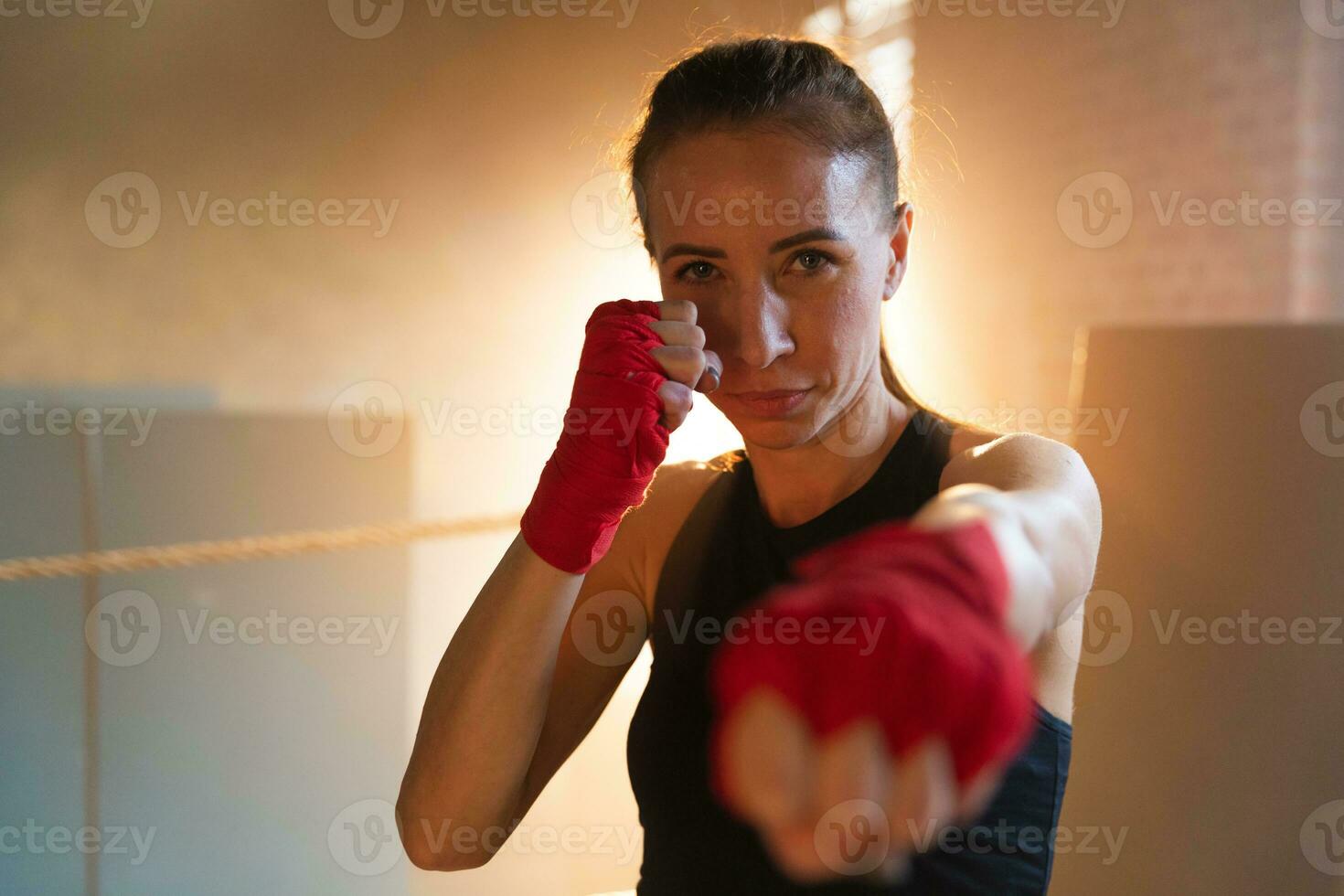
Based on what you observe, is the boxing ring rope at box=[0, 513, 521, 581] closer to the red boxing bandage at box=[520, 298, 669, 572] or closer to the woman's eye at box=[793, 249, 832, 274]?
the red boxing bandage at box=[520, 298, 669, 572]

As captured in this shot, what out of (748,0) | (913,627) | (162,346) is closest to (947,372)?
(748,0)

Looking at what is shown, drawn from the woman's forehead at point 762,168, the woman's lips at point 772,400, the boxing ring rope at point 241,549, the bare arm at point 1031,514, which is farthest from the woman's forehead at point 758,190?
the boxing ring rope at point 241,549

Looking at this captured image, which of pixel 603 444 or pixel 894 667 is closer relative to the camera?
pixel 894 667

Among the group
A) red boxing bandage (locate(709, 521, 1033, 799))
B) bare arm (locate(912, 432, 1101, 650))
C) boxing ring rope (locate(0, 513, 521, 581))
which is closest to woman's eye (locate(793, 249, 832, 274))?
bare arm (locate(912, 432, 1101, 650))

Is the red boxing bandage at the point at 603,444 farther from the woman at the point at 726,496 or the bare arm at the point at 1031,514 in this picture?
the bare arm at the point at 1031,514

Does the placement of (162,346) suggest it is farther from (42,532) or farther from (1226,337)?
(1226,337)

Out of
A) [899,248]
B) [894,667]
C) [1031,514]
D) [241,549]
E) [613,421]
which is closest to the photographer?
[894,667]

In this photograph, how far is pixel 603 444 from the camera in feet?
2.52

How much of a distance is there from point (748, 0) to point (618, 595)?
5.14ft

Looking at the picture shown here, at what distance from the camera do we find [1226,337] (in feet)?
4.46

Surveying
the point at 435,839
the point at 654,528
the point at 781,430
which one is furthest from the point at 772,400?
the point at 435,839

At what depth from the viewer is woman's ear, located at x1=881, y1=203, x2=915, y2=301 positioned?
971 millimetres

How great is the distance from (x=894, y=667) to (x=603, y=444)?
47cm

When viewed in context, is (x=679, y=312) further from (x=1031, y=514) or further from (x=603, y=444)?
(x=1031, y=514)
